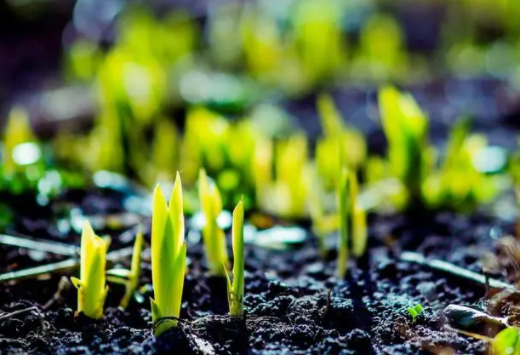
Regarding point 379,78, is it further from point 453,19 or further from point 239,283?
point 239,283

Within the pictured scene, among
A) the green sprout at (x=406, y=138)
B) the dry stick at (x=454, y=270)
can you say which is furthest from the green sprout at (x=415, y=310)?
the green sprout at (x=406, y=138)

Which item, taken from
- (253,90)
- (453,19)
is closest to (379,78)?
(253,90)

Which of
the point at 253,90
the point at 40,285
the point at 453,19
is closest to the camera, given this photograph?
the point at 40,285

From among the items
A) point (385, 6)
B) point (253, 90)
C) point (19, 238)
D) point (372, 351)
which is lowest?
point (372, 351)

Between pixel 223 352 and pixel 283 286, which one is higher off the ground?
pixel 283 286

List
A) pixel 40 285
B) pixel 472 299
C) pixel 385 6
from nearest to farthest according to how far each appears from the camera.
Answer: pixel 472 299
pixel 40 285
pixel 385 6

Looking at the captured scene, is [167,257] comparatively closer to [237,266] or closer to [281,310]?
[237,266]

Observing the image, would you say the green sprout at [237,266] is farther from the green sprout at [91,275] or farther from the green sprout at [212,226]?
the green sprout at [91,275]

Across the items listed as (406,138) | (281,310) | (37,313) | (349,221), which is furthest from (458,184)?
(37,313)
